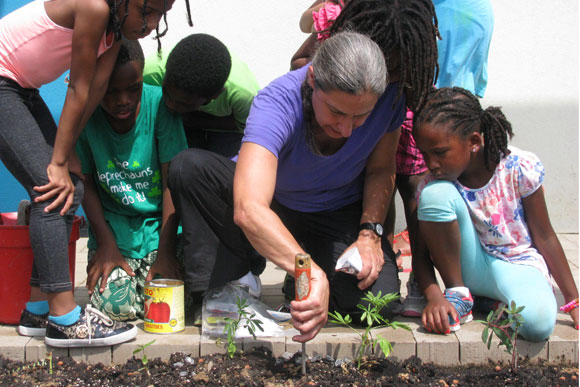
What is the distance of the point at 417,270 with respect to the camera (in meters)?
3.14

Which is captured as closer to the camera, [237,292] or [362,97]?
[362,97]

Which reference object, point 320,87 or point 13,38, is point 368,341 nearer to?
point 320,87

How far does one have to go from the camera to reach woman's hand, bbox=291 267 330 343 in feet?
7.29

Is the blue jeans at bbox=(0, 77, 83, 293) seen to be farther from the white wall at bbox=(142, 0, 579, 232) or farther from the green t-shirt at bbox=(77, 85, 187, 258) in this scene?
the white wall at bbox=(142, 0, 579, 232)

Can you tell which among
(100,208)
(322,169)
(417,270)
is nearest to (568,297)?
(417,270)

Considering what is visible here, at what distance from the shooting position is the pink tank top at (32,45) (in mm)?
Answer: 2645

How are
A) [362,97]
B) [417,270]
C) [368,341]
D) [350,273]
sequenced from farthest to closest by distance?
[417,270] < [350,273] < [368,341] < [362,97]

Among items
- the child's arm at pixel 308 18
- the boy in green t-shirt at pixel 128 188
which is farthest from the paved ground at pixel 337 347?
the child's arm at pixel 308 18

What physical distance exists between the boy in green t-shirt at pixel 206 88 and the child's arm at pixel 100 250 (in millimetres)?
650

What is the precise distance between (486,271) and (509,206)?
327 millimetres

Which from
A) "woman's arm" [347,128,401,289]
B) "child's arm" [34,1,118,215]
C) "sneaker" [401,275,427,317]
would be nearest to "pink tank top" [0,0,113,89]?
"child's arm" [34,1,118,215]

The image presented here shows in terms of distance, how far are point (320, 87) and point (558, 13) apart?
11.0ft

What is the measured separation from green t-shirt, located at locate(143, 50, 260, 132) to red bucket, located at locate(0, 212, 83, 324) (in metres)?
1.19

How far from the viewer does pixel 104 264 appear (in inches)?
123
